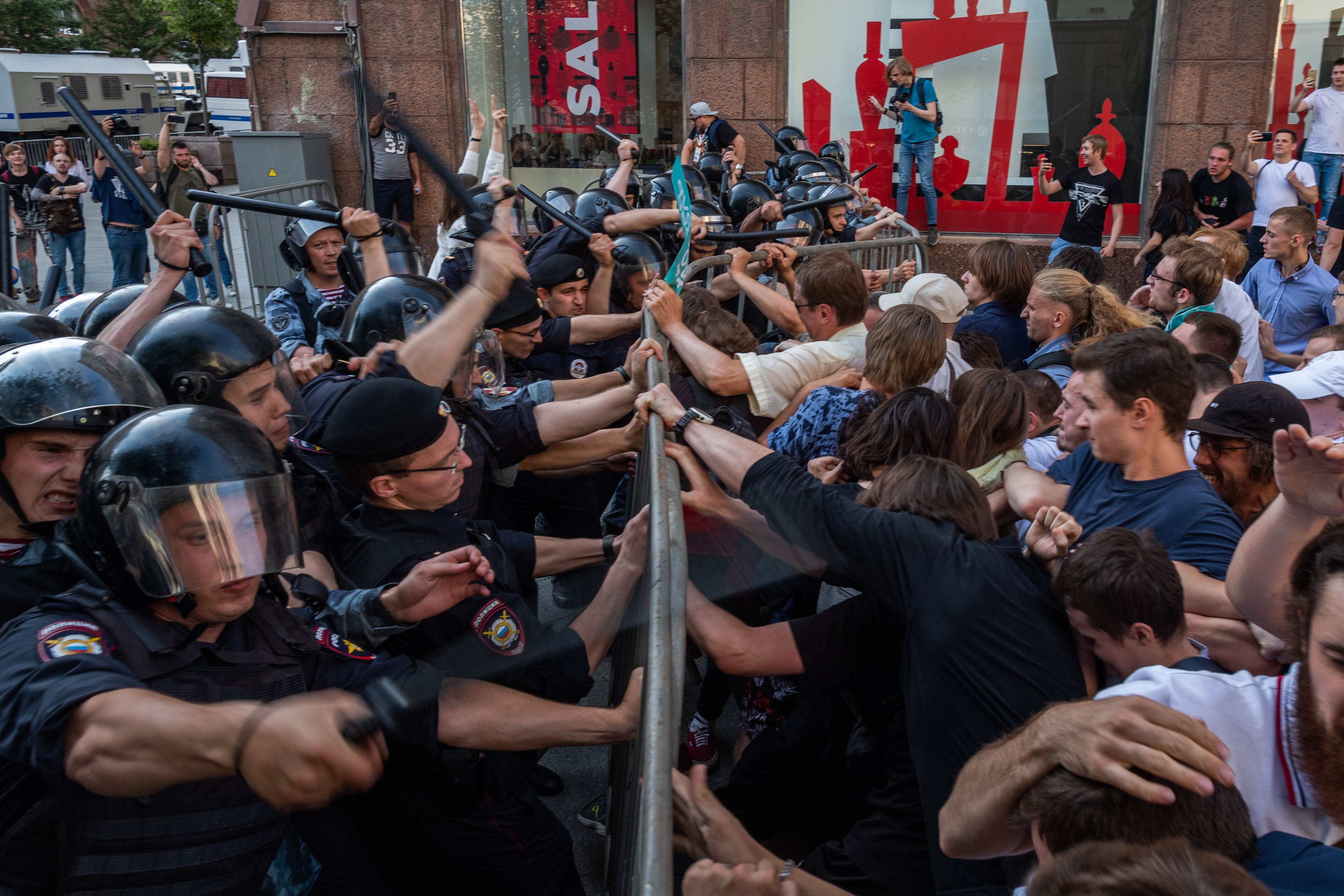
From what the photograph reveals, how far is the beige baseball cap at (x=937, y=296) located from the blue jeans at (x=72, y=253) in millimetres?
10585

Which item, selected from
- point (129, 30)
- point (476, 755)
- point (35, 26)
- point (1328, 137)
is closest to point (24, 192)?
point (476, 755)

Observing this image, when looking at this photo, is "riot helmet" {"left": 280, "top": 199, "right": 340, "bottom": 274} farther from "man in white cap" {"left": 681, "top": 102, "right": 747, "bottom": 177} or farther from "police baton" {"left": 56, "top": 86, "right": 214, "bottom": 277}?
"man in white cap" {"left": 681, "top": 102, "right": 747, "bottom": 177}

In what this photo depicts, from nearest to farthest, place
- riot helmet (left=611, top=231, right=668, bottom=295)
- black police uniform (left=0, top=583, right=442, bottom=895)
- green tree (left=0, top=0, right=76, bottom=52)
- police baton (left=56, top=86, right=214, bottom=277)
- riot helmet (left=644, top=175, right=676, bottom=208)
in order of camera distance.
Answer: black police uniform (left=0, top=583, right=442, bottom=895) < police baton (left=56, top=86, right=214, bottom=277) < riot helmet (left=611, top=231, right=668, bottom=295) < riot helmet (left=644, top=175, right=676, bottom=208) < green tree (left=0, top=0, right=76, bottom=52)

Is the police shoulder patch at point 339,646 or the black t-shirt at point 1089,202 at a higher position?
the black t-shirt at point 1089,202

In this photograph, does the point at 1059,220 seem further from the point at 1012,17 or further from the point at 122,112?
the point at 122,112

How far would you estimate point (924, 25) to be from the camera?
11.5 meters

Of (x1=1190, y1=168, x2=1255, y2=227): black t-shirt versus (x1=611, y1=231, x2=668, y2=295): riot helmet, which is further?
(x1=1190, y1=168, x2=1255, y2=227): black t-shirt

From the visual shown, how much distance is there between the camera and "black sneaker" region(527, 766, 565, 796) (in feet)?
11.7

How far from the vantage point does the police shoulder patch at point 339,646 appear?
196cm

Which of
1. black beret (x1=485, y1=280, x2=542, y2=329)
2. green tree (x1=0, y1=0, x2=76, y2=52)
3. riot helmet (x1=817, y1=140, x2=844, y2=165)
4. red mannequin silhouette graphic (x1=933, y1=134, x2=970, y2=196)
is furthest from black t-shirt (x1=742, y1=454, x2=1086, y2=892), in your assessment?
green tree (x1=0, y1=0, x2=76, y2=52)

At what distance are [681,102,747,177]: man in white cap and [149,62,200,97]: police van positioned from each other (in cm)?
3444

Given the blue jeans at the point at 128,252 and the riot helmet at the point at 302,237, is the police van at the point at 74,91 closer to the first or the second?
the blue jeans at the point at 128,252

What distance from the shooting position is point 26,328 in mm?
3012

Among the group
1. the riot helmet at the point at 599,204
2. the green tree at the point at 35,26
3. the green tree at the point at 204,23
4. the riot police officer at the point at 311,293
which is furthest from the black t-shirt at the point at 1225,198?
the green tree at the point at 35,26
